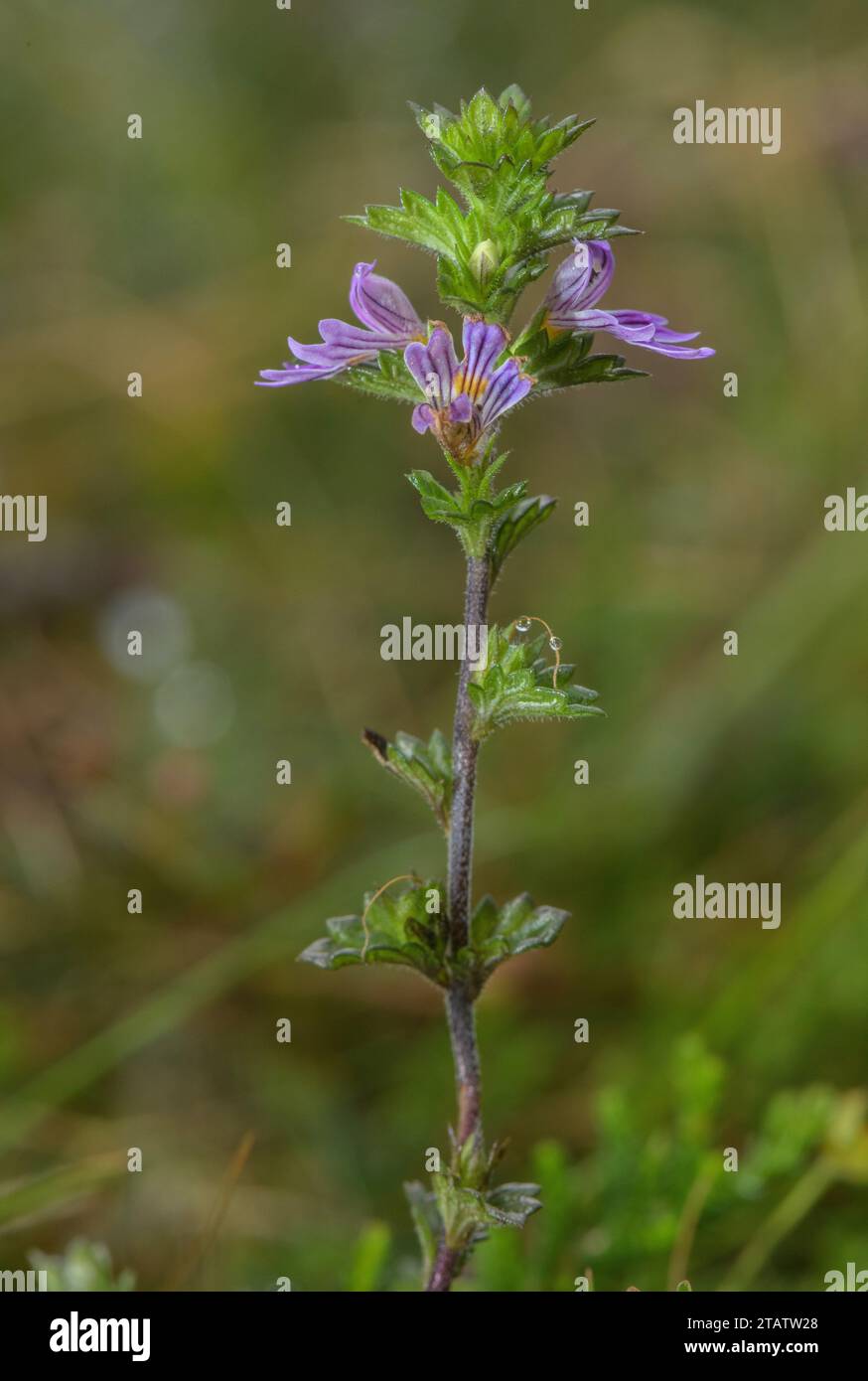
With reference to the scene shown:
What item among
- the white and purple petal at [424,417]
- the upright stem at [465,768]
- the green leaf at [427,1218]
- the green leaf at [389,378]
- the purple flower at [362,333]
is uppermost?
the purple flower at [362,333]

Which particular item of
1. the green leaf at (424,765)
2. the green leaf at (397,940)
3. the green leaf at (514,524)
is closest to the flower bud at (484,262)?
the green leaf at (514,524)

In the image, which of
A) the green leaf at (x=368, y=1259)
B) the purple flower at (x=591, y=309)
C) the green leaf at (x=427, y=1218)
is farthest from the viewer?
the green leaf at (x=368, y=1259)

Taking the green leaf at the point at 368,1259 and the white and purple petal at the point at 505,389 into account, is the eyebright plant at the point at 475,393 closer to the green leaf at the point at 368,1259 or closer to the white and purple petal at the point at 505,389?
Answer: the white and purple petal at the point at 505,389

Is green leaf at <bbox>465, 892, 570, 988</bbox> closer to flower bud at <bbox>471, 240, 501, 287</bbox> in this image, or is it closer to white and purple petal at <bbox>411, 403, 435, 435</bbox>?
white and purple petal at <bbox>411, 403, 435, 435</bbox>

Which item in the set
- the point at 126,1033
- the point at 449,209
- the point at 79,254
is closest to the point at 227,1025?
the point at 126,1033

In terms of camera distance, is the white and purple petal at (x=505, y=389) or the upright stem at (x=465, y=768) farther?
the upright stem at (x=465, y=768)

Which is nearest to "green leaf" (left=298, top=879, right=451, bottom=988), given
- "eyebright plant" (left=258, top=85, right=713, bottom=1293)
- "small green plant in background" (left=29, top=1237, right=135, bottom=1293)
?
"eyebright plant" (left=258, top=85, right=713, bottom=1293)
